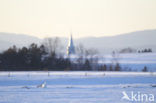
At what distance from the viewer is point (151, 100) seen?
12547 mm

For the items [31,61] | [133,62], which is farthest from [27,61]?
[133,62]

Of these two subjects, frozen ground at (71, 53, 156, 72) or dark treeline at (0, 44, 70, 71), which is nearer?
dark treeline at (0, 44, 70, 71)

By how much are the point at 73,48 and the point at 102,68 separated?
47163mm

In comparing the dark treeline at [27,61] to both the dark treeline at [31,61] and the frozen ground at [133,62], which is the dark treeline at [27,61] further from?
the frozen ground at [133,62]

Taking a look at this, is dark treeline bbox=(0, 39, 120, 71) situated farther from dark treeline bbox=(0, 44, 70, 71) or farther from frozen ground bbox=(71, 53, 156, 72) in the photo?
frozen ground bbox=(71, 53, 156, 72)

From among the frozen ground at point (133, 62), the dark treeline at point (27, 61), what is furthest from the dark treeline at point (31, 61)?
the frozen ground at point (133, 62)

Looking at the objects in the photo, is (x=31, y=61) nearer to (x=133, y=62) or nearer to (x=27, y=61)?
(x=27, y=61)

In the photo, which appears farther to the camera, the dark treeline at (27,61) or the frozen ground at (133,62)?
the frozen ground at (133,62)

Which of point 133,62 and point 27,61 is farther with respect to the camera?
point 133,62

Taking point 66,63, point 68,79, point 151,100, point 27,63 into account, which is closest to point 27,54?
point 27,63

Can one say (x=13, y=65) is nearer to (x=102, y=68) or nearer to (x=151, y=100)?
(x=102, y=68)

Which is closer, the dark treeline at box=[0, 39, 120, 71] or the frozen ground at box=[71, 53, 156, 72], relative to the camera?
the dark treeline at box=[0, 39, 120, 71]

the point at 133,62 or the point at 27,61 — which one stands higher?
the point at 27,61

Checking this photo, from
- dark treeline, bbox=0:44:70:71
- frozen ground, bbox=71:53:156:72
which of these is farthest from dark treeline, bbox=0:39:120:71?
frozen ground, bbox=71:53:156:72
